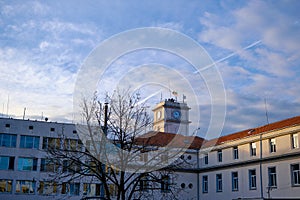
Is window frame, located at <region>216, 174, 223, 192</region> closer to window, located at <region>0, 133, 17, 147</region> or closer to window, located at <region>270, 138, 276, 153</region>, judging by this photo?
window, located at <region>270, 138, 276, 153</region>

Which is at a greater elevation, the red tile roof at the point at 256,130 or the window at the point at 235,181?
the red tile roof at the point at 256,130

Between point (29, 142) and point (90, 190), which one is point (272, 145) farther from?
point (29, 142)

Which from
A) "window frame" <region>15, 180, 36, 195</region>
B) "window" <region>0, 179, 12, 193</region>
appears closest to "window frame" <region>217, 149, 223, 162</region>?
"window frame" <region>15, 180, 36, 195</region>

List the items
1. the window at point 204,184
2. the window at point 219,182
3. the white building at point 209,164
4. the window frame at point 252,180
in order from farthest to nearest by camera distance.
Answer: the window at point 204,184, the window at point 219,182, the window frame at point 252,180, the white building at point 209,164

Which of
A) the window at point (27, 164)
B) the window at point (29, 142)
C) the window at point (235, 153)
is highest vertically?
the window at point (29, 142)

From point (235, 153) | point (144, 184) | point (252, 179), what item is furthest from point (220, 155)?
point (144, 184)

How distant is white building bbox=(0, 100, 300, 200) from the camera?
Answer: 3734 centimetres

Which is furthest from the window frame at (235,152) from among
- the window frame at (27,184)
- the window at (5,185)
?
the window at (5,185)

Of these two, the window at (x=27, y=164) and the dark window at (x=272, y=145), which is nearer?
the dark window at (x=272, y=145)

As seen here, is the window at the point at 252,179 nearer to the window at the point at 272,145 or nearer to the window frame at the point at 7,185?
the window at the point at 272,145

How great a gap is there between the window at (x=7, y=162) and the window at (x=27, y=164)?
71 centimetres

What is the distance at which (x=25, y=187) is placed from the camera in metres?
44.6

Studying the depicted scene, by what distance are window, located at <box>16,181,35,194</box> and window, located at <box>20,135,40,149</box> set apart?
12.6 feet

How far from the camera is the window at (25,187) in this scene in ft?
145
